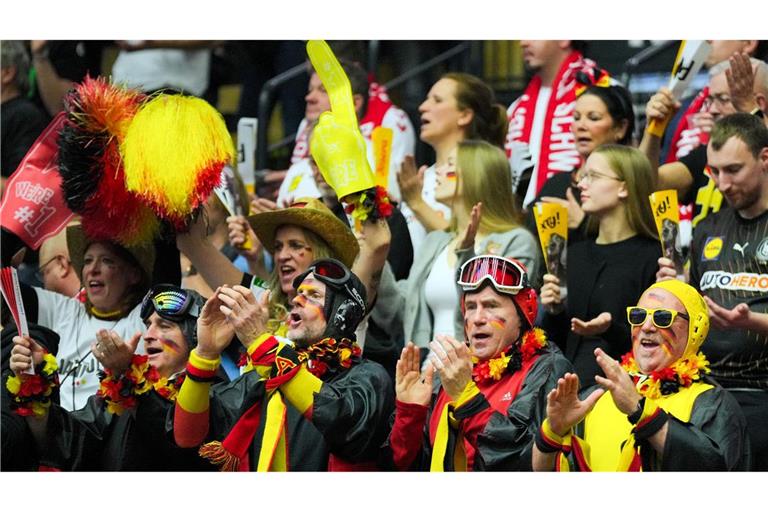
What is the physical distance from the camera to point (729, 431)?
661 cm

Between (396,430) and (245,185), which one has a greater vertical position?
(245,185)

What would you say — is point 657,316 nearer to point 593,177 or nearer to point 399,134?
point 593,177

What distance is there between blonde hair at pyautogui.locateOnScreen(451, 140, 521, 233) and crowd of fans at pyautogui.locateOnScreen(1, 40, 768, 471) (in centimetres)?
1

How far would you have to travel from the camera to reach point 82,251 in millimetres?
8586

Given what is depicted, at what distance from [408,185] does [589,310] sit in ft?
4.86

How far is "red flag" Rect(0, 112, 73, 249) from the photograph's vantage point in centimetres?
859

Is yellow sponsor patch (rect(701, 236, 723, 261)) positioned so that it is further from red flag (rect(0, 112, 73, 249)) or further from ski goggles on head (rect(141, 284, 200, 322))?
red flag (rect(0, 112, 73, 249))

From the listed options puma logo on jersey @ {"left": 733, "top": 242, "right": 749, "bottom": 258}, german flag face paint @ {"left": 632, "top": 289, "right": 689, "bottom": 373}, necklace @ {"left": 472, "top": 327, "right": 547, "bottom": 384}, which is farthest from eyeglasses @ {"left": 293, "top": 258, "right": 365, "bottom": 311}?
puma logo on jersey @ {"left": 733, "top": 242, "right": 749, "bottom": 258}

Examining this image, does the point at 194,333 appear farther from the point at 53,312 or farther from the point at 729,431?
the point at 729,431

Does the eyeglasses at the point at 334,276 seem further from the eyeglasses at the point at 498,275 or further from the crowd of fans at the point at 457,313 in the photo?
the eyeglasses at the point at 498,275

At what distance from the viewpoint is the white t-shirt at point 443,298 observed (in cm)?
839

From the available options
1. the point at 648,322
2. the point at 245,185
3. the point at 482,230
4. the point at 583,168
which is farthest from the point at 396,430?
the point at 245,185

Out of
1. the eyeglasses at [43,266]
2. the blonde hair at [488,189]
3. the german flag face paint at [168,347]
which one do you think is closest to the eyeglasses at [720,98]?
the blonde hair at [488,189]

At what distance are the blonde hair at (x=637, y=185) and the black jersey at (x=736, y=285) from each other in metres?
0.37
